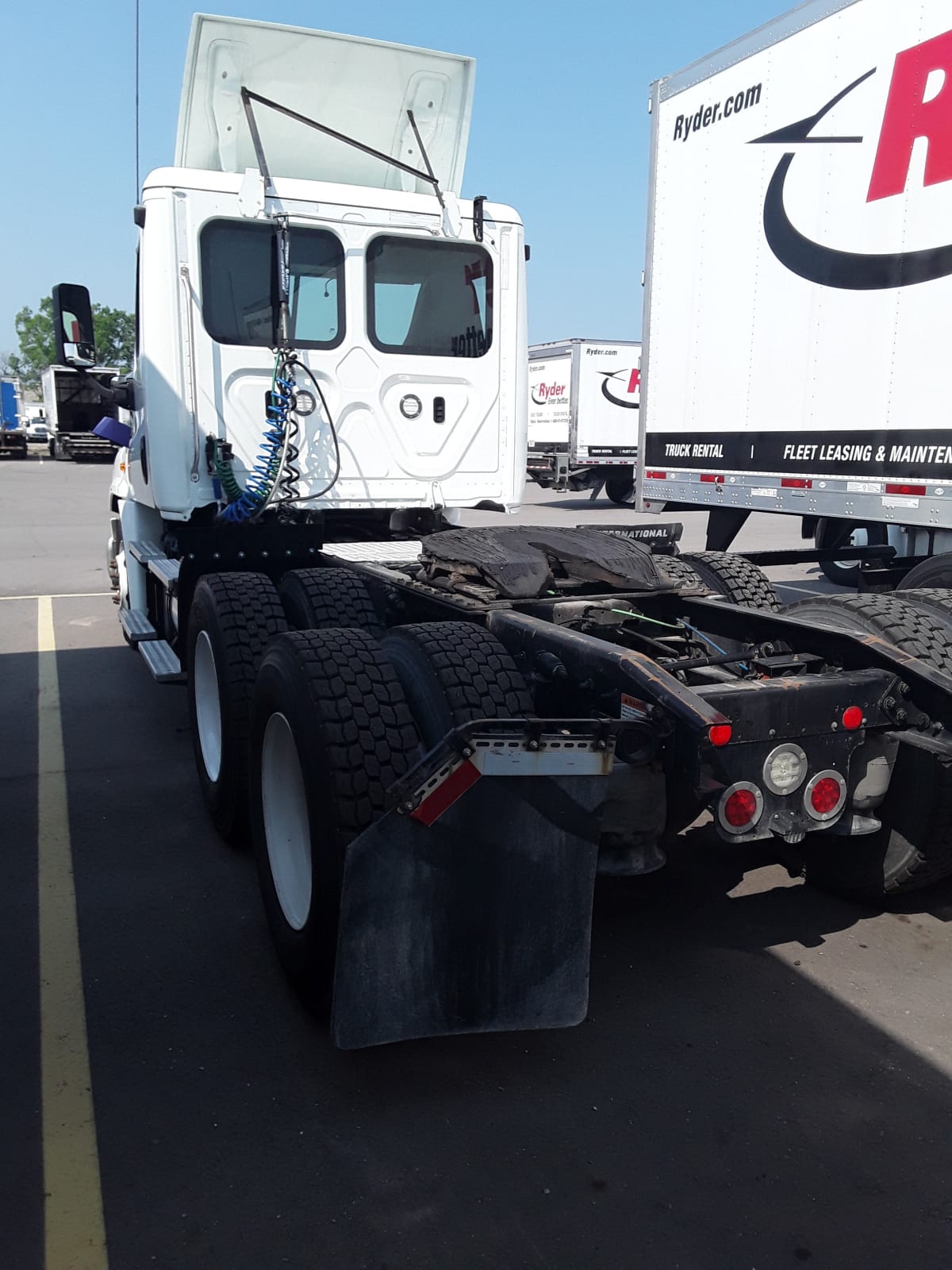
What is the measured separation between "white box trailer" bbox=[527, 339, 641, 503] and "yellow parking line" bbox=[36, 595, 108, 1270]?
19.9 metres

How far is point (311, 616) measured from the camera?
178 inches

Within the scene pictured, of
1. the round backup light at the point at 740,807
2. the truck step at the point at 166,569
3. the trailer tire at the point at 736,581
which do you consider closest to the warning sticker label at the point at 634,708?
the round backup light at the point at 740,807

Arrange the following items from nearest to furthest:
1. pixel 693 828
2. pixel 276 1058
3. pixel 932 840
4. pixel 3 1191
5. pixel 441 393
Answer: pixel 3 1191 < pixel 276 1058 < pixel 932 840 < pixel 693 828 < pixel 441 393

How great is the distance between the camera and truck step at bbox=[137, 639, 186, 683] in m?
5.43

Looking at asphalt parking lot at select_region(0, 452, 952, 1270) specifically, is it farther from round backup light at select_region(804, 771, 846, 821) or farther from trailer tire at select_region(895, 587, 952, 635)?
trailer tire at select_region(895, 587, 952, 635)

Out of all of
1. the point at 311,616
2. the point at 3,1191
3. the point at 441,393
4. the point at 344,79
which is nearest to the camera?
the point at 3,1191

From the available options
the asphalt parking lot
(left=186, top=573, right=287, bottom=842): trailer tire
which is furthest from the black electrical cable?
the asphalt parking lot

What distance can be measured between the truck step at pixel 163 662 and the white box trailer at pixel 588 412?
18.1 m

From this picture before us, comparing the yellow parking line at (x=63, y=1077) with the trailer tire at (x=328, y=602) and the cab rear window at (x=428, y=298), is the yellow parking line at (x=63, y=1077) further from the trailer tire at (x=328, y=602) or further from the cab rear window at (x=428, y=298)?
the cab rear window at (x=428, y=298)

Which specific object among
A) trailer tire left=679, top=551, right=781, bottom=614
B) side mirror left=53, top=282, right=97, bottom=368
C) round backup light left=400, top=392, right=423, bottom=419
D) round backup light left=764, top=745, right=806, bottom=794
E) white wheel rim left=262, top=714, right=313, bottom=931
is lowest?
white wheel rim left=262, top=714, right=313, bottom=931

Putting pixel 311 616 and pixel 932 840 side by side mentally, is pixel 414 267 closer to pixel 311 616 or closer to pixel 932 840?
pixel 311 616

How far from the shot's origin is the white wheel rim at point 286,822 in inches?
135

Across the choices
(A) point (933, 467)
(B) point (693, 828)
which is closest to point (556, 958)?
(B) point (693, 828)

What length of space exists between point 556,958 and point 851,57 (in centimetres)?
598
